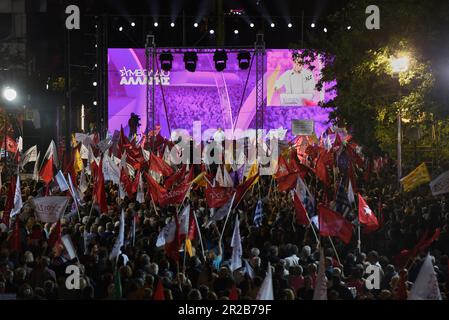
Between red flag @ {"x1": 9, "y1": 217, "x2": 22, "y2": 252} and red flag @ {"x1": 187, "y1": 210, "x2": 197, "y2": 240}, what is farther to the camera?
red flag @ {"x1": 9, "y1": 217, "x2": 22, "y2": 252}

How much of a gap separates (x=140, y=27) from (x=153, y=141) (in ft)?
53.6

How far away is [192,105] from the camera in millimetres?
44562

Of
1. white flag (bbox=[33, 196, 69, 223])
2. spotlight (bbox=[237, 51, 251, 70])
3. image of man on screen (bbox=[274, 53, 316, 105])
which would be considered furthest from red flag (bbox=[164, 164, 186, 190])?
image of man on screen (bbox=[274, 53, 316, 105])

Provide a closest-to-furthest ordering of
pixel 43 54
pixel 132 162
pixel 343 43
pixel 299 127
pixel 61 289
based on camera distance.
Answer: pixel 61 289 → pixel 132 162 → pixel 343 43 → pixel 299 127 → pixel 43 54

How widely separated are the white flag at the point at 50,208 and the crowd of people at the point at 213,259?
41 cm

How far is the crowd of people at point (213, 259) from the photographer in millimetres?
12141

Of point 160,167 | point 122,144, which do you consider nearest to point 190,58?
point 122,144

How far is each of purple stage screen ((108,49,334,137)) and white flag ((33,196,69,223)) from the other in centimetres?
2790

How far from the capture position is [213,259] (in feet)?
49.1

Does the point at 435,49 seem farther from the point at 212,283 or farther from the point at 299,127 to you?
the point at 299,127

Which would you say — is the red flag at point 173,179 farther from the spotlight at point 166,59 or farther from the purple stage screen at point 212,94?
the purple stage screen at point 212,94

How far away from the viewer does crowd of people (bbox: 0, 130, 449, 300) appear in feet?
39.8

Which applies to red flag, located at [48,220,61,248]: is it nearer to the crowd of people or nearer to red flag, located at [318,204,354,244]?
the crowd of people
